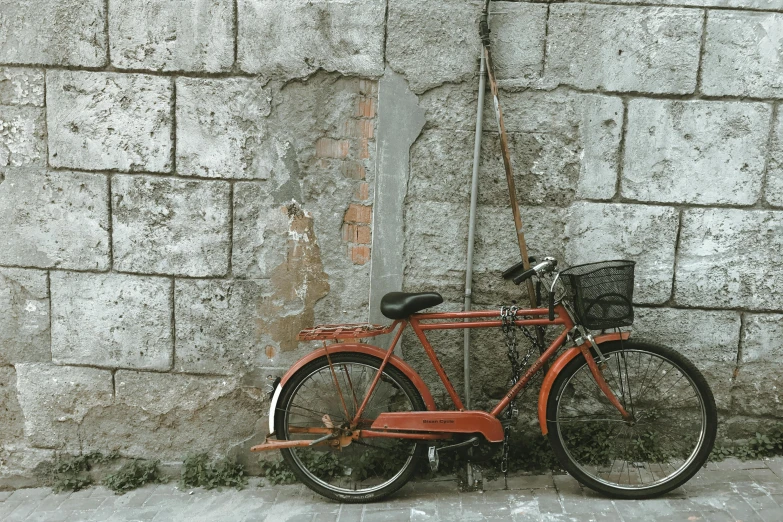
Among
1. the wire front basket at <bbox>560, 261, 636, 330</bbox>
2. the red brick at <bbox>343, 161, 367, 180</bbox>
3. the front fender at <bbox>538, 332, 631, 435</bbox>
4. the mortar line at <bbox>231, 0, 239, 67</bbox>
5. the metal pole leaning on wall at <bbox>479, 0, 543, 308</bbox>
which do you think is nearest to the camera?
the wire front basket at <bbox>560, 261, 636, 330</bbox>

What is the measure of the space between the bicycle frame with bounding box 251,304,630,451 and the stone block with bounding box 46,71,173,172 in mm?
1514

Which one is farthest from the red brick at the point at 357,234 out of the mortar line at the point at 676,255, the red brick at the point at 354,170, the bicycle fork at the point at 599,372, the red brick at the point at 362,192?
the mortar line at the point at 676,255

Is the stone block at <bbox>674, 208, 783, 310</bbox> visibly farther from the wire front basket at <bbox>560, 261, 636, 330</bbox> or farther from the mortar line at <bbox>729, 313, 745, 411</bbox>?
the wire front basket at <bbox>560, 261, 636, 330</bbox>

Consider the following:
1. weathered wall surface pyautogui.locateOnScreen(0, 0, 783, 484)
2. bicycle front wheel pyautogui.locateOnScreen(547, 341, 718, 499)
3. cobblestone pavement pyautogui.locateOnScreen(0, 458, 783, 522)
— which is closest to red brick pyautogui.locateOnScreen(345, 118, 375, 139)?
weathered wall surface pyautogui.locateOnScreen(0, 0, 783, 484)

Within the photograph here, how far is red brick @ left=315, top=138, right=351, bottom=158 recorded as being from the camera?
13.3 ft

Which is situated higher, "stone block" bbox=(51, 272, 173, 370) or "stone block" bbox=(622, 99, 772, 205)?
"stone block" bbox=(622, 99, 772, 205)

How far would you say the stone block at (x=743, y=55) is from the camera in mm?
3844

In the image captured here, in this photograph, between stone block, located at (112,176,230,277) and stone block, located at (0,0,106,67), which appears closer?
stone block, located at (0,0,106,67)

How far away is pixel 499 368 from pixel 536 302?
51 centimetres

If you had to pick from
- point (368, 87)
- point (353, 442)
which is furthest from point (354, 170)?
point (353, 442)

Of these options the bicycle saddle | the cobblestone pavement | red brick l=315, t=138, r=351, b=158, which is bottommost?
the cobblestone pavement

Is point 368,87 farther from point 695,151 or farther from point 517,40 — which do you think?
point 695,151

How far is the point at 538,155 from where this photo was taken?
4.01 m

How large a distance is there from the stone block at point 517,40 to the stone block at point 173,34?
134 cm
